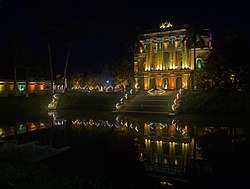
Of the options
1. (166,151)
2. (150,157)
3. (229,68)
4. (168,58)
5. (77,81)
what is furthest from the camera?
(77,81)

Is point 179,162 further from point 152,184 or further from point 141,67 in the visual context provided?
point 141,67

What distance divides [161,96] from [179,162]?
29256 mm

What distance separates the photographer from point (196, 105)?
35.0m

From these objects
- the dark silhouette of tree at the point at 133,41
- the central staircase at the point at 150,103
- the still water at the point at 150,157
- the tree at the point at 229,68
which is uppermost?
the dark silhouette of tree at the point at 133,41

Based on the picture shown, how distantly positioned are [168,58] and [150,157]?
44.4 m

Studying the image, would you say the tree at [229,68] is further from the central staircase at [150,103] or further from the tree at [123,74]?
the tree at [123,74]

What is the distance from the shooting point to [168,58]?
54.5m

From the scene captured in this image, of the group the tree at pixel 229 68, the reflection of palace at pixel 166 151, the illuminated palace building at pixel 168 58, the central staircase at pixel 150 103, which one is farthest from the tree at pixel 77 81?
the reflection of palace at pixel 166 151

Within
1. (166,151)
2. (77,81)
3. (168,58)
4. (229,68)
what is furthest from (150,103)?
(77,81)

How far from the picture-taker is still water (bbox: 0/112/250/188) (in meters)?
9.31

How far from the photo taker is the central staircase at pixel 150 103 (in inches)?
1344

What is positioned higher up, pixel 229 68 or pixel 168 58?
pixel 168 58

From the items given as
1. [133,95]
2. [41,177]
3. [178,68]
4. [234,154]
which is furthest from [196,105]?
[41,177]

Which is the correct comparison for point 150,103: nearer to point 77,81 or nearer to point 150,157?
point 150,157
